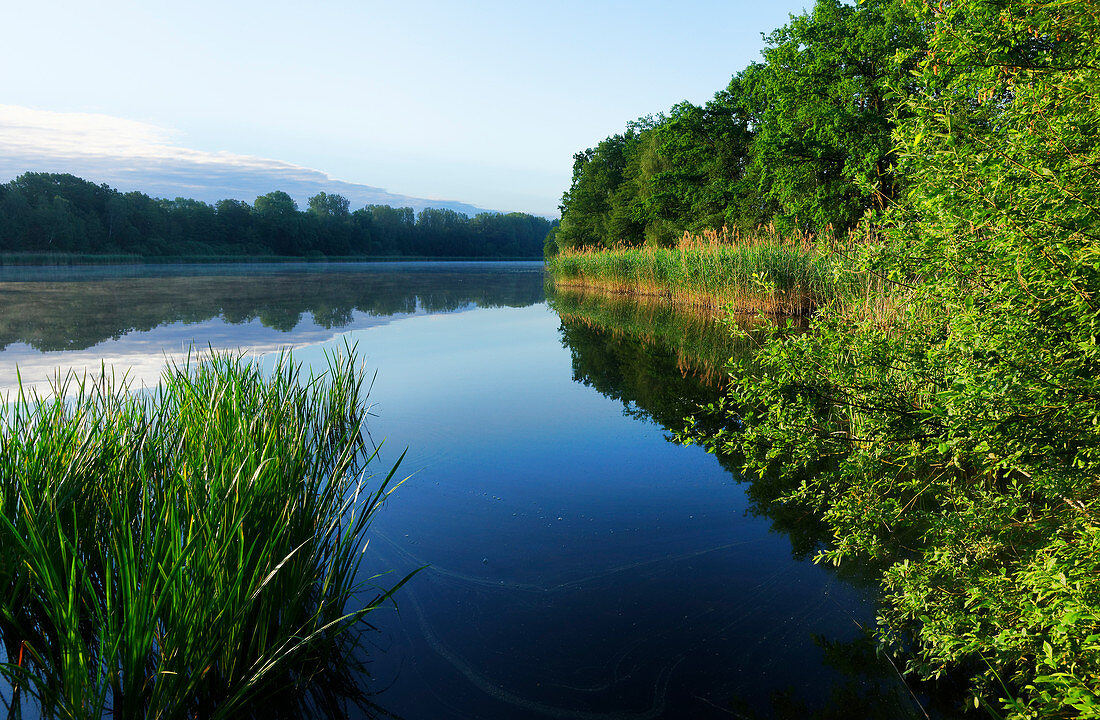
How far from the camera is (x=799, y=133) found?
2047 cm

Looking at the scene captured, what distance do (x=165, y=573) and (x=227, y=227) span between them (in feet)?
295

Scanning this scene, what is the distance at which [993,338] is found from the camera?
1.99 meters

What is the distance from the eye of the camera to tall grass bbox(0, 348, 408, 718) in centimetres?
172

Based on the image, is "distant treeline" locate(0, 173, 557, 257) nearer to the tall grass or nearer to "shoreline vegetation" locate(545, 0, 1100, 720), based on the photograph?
the tall grass

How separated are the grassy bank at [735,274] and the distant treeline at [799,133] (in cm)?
96

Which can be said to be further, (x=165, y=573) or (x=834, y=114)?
(x=834, y=114)

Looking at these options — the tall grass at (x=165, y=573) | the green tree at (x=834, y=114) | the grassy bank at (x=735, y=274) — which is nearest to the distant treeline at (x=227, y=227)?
the grassy bank at (x=735, y=274)

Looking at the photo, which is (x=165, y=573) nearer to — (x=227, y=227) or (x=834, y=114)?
(x=834, y=114)

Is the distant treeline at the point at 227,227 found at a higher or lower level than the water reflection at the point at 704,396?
higher

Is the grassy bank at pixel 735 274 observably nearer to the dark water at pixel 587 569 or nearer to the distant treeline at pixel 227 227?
A: the dark water at pixel 587 569

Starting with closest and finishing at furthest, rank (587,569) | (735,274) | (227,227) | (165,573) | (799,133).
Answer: (165,573)
(587,569)
(735,274)
(799,133)
(227,227)

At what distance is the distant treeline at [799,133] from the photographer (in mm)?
18984

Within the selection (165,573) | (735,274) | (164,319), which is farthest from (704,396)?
(164,319)

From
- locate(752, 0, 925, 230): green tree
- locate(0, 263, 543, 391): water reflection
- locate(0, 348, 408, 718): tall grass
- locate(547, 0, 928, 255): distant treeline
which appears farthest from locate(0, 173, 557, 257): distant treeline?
locate(0, 348, 408, 718): tall grass
